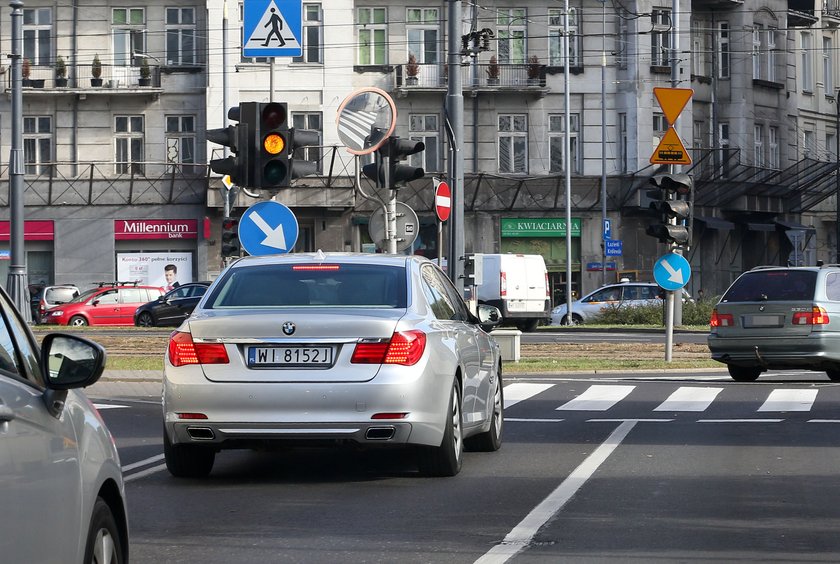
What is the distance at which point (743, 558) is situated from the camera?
23.9ft

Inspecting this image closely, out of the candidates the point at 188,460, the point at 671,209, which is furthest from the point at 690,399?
the point at 188,460

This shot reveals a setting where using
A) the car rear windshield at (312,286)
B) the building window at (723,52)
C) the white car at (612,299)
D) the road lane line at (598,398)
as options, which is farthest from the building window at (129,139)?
the car rear windshield at (312,286)

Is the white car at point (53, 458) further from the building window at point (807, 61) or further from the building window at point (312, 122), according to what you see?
the building window at point (807, 61)

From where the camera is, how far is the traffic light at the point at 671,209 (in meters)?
23.8

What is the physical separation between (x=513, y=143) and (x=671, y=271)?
28.9m

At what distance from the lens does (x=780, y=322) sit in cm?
2133

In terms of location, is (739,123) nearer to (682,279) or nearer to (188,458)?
(682,279)

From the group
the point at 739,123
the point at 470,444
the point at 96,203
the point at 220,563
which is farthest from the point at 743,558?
the point at 739,123

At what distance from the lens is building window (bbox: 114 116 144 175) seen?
52.0 m

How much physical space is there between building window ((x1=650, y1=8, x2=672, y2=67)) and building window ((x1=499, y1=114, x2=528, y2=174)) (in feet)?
16.5

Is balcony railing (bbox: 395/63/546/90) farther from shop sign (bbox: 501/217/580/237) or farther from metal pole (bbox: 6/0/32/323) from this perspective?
metal pole (bbox: 6/0/32/323)

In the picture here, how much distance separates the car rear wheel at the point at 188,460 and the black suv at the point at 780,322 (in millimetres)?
12121

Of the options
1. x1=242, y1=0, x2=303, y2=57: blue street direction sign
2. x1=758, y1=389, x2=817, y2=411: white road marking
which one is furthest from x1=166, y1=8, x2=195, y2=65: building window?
x1=242, y1=0, x2=303, y2=57: blue street direction sign

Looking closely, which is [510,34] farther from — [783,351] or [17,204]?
[783,351]
